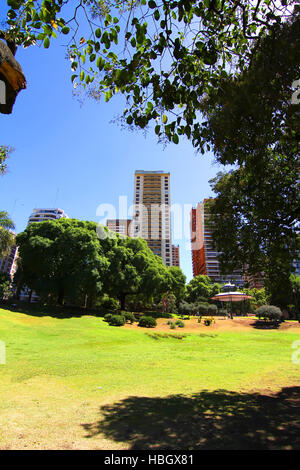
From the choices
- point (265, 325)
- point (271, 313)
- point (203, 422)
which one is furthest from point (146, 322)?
point (203, 422)

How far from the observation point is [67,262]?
27.9m

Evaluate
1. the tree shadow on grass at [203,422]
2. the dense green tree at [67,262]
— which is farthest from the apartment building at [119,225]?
the tree shadow on grass at [203,422]

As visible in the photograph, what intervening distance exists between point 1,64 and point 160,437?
5170mm

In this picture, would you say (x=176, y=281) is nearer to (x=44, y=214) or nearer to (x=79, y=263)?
(x=79, y=263)

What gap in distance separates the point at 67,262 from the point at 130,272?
7.91 m

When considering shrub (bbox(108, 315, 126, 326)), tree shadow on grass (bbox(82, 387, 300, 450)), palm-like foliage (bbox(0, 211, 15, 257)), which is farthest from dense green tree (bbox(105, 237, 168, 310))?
tree shadow on grass (bbox(82, 387, 300, 450))

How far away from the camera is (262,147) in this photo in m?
5.85

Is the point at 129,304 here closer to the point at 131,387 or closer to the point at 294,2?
the point at 131,387

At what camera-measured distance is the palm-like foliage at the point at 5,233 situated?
31047mm

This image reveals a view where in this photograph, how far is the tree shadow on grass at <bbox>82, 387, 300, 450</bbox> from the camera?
336 centimetres

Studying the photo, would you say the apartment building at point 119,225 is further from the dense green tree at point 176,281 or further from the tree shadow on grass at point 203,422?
the tree shadow on grass at point 203,422

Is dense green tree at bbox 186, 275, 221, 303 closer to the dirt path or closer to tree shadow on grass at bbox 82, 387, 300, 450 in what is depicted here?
the dirt path

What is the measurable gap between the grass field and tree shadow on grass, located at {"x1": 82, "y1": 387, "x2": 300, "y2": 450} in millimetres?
14

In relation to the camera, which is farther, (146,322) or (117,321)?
(146,322)
